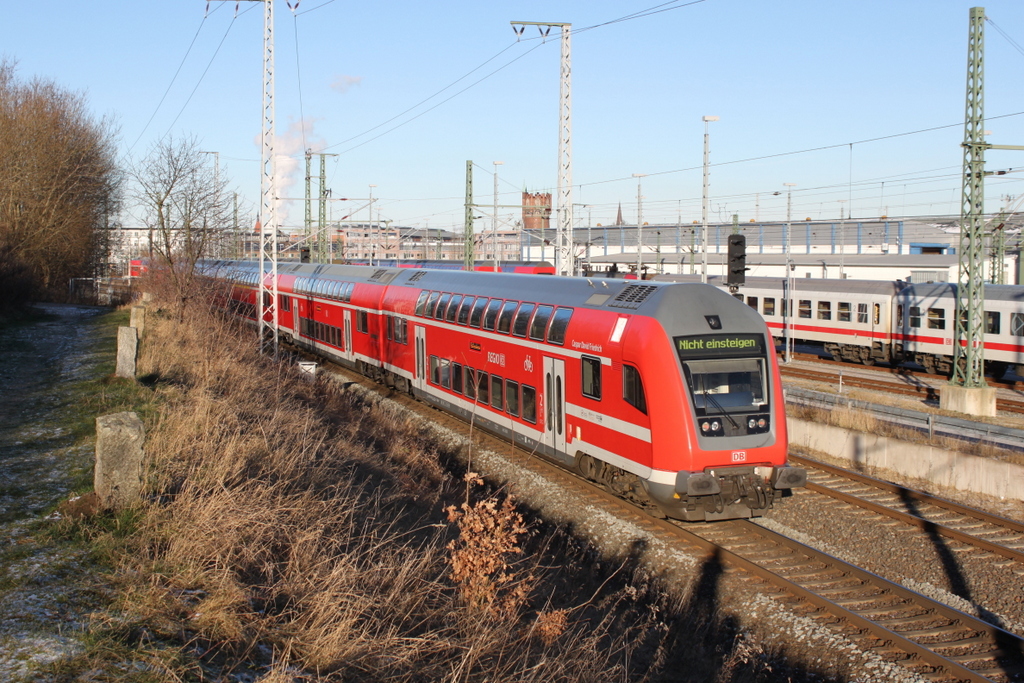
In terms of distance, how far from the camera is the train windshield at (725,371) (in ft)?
34.4

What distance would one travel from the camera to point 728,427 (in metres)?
10.5

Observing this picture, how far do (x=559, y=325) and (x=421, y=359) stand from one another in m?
7.00

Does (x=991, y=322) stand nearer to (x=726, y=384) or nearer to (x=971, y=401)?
(x=971, y=401)

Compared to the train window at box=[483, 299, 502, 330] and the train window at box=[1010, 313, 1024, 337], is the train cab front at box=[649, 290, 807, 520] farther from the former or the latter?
the train window at box=[1010, 313, 1024, 337]

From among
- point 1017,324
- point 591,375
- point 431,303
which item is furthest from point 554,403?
point 1017,324

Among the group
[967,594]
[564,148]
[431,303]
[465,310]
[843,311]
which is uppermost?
[564,148]

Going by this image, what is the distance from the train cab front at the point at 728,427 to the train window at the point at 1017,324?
1866 cm

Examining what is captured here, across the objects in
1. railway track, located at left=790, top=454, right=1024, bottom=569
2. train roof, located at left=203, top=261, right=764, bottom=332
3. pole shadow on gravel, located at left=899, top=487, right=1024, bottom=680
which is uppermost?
train roof, located at left=203, top=261, right=764, bottom=332

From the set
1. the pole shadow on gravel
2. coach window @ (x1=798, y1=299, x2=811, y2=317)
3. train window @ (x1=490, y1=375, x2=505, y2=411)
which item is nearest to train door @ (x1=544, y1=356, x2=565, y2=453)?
train window @ (x1=490, y1=375, x2=505, y2=411)

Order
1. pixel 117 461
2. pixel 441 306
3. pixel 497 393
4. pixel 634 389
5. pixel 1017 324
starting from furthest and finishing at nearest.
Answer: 1. pixel 1017 324
2. pixel 441 306
3. pixel 497 393
4. pixel 634 389
5. pixel 117 461

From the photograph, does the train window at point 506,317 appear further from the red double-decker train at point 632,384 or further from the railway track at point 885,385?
the railway track at point 885,385

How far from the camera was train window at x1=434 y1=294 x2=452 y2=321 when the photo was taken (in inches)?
714

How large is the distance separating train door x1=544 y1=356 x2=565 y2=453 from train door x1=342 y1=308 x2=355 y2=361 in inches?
503

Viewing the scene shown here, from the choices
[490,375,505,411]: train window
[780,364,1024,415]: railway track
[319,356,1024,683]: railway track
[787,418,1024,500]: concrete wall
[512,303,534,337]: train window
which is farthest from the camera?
[780,364,1024,415]: railway track
